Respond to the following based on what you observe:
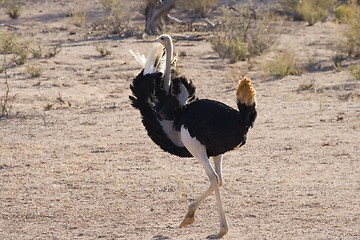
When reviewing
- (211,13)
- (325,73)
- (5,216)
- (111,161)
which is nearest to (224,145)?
(5,216)

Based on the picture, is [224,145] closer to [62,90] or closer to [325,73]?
[62,90]

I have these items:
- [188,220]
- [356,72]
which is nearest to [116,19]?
[356,72]

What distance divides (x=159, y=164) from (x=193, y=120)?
8.18 feet

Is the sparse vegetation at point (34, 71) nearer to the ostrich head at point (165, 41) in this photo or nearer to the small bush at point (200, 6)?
the ostrich head at point (165, 41)

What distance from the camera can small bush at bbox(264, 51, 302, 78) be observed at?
1318 cm

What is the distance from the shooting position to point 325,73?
534 inches

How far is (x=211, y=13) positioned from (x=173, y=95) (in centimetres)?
1656

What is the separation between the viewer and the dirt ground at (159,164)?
597cm

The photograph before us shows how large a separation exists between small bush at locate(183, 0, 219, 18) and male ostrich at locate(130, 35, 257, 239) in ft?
49.1

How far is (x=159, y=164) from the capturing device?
26.1 feet

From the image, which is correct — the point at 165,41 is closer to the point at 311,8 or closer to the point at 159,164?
the point at 159,164

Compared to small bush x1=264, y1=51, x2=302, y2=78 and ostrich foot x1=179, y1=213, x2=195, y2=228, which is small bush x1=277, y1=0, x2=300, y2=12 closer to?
small bush x1=264, y1=51, x2=302, y2=78

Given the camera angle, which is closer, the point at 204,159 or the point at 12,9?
the point at 204,159

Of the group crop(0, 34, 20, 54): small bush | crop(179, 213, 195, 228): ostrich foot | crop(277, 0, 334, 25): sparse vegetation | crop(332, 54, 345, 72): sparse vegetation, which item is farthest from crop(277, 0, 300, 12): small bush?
crop(179, 213, 195, 228): ostrich foot
